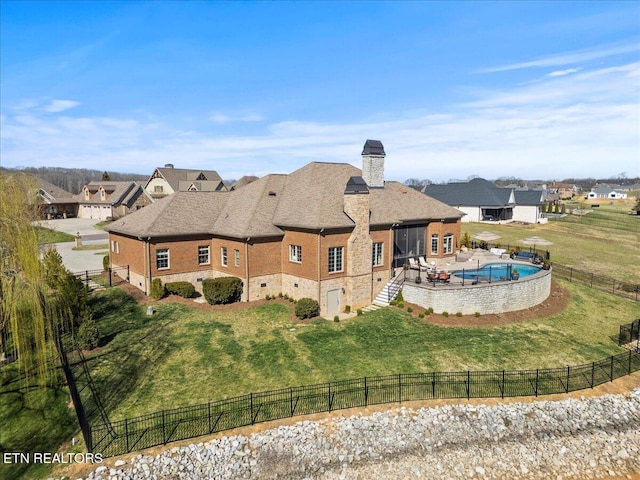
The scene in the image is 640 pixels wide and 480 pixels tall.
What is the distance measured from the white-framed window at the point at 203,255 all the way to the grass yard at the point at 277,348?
444cm

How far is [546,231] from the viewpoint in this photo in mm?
63531

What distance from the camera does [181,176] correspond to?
7962 centimetres

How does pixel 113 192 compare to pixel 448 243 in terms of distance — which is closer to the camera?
pixel 448 243

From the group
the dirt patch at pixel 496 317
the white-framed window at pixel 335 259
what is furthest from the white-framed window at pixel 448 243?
the white-framed window at pixel 335 259

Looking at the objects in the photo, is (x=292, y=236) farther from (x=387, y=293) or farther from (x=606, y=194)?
(x=606, y=194)

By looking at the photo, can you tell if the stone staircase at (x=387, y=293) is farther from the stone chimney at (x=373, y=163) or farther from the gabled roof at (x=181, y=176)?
the gabled roof at (x=181, y=176)

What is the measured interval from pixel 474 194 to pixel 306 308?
2245 inches

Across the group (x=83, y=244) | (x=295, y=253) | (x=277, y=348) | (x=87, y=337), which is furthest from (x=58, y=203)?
(x=277, y=348)

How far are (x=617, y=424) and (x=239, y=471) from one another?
52.5 feet

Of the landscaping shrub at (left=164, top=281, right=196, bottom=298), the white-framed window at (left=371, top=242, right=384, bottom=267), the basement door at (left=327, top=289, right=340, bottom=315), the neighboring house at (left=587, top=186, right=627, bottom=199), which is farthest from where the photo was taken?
the neighboring house at (left=587, top=186, right=627, bottom=199)

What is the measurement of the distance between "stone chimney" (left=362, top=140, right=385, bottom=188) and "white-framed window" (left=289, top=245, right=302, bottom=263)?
9.73 meters

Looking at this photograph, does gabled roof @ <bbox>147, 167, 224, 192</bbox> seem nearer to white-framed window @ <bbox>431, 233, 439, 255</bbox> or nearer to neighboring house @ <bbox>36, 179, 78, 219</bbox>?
neighboring house @ <bbox>36, 179, 78, 219</bbox>

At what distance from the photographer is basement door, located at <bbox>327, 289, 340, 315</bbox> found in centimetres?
2639

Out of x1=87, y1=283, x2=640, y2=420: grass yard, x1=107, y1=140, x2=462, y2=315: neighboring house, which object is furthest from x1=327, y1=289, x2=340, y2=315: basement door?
x1=87, y1=283, x2=640, y2=420: grass yard
